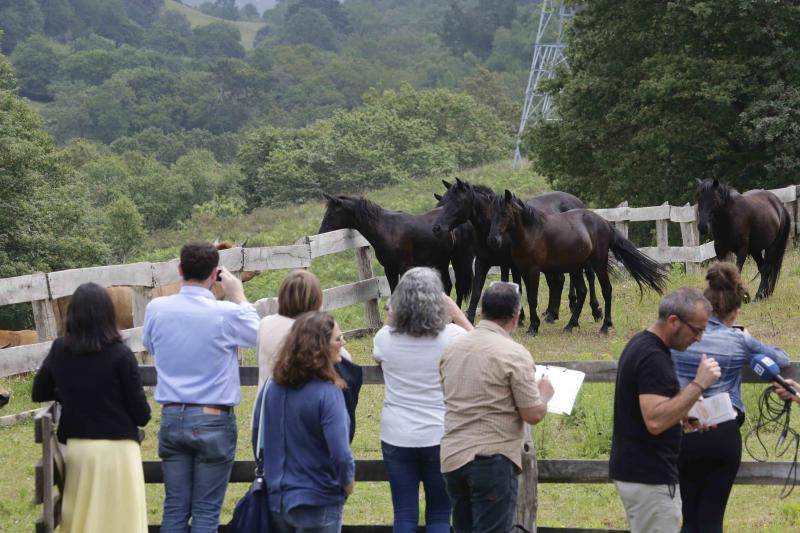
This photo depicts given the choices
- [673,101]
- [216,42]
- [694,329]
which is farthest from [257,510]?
[216,42]

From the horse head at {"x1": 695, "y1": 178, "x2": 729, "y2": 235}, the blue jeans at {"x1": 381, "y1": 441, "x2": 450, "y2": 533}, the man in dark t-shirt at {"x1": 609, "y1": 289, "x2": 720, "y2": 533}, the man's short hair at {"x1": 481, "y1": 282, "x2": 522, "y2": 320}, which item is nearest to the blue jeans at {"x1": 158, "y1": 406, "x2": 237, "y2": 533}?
the blue jeans at {"x1": 381, "y1": 441, "x2": 450, "y2": 533}

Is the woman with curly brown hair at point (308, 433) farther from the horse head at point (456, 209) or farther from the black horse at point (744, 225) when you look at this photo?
the black horse at point (744, 225)

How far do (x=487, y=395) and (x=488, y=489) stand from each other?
1.52ft

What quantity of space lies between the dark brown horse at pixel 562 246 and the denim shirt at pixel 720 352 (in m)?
7.25

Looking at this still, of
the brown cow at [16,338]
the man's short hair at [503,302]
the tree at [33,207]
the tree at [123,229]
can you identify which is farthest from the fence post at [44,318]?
the tree at [123,229]

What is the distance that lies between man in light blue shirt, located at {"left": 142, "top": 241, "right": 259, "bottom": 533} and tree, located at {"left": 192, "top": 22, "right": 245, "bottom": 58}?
629 feet

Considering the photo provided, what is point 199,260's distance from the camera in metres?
6.00

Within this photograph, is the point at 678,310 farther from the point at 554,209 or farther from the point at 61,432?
the point at 554,209

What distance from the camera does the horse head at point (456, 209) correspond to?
534 inches

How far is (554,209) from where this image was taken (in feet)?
53.0

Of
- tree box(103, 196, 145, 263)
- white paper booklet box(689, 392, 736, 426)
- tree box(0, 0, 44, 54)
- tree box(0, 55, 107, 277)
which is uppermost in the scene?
tree box(0, 0, 44, 54)

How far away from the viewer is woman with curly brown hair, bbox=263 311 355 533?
5223 mm

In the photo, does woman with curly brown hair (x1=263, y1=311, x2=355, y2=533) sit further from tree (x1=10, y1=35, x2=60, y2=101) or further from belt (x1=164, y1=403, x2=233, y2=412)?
tree (x1=10, y1=35, x2=60, y2=101)

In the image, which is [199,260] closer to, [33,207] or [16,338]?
[16,338]
